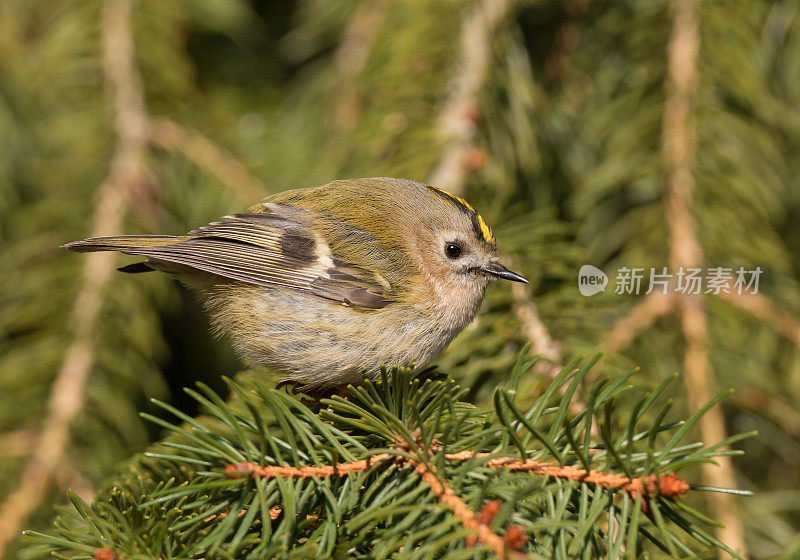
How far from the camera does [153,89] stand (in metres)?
2.06

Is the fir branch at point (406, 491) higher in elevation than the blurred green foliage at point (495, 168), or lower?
lower

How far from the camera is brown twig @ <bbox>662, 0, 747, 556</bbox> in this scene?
63.9 inches

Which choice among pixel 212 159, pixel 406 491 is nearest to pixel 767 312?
pixel 406 491

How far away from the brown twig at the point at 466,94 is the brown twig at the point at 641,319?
54 centimetres

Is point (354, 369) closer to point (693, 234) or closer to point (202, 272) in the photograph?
point (202, 272)

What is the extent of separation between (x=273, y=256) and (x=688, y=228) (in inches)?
42.8

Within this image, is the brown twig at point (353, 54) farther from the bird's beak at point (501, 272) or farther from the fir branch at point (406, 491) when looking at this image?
the fir branch at point (406, 491)

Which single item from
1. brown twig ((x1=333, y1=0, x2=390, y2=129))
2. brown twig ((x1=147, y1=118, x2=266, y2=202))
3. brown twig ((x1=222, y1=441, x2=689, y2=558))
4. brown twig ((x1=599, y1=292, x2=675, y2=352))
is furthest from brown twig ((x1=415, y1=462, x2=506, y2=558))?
brown twig ((x1=333, y1=0, x2=390, y2=129))

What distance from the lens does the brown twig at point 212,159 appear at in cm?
205

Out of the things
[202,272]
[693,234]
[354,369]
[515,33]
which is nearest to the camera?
[354,369]

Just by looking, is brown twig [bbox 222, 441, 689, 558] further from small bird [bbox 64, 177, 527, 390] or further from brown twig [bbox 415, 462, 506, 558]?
small bird [bbox 64, 177, 527, 390]

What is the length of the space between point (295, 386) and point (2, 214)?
1.08 meters

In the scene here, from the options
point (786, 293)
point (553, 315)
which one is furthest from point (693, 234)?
point (553, 315)

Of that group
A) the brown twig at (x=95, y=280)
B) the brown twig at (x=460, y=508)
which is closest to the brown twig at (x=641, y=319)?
the brown twig at (x=460, y=508)
